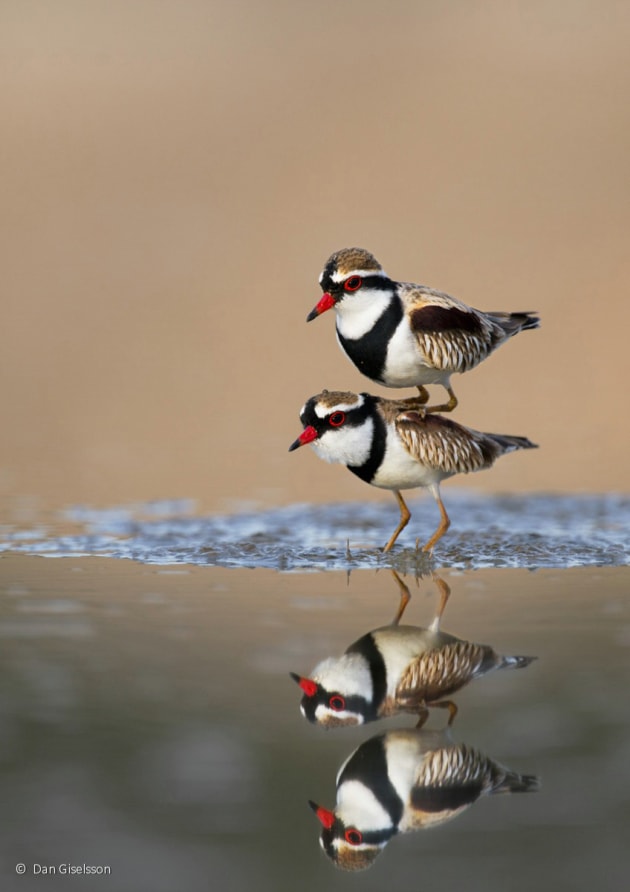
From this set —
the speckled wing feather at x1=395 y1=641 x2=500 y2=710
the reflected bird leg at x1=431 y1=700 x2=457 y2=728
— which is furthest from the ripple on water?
the reflected bird leg at x1=431 y1=700 x2=457 y2=728

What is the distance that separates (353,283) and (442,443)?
46.0 inches

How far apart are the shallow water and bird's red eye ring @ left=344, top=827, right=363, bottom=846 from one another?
9cm

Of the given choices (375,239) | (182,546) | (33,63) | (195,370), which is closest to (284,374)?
(195,370)

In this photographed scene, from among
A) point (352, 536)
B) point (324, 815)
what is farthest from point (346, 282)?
point (324, 815)

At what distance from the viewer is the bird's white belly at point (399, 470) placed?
7.62 meters

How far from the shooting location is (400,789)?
162 inches

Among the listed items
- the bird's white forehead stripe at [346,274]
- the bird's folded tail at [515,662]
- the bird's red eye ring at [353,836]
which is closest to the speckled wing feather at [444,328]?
the bird's white forehead stripe at [346,274]

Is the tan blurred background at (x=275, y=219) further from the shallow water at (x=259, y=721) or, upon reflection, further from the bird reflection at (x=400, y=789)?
the bird reflection at (x=400, y=789)

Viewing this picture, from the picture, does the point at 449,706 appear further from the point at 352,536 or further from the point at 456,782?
the point at 352,536

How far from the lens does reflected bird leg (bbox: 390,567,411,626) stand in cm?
606

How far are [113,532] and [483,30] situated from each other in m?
16.7

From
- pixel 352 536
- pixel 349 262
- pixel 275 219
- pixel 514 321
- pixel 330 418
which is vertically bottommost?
pixel 352 536

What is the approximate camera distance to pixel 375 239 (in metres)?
17.6

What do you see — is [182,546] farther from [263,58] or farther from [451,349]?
[263,58]
